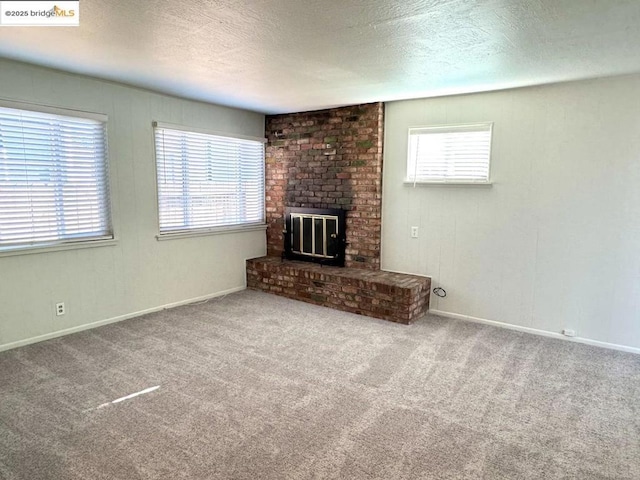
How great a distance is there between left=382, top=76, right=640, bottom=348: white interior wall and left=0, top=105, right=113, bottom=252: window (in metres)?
3.15

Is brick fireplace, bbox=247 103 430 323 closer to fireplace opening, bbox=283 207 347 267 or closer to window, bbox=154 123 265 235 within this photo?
fireplace opening, bbox=283 207 347 267

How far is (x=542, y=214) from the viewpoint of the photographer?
12.7 ft

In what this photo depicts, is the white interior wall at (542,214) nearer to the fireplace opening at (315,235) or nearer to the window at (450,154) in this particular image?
the window at (450,154)

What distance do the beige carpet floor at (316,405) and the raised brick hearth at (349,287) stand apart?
30cm

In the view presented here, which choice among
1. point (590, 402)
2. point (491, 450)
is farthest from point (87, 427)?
point (590, 402)

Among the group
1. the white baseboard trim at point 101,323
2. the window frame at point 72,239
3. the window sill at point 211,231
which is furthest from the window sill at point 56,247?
the white baseboard trim at point 101,323

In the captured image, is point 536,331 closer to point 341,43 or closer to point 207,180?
point 341,43

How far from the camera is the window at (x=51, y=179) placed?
3.36 m

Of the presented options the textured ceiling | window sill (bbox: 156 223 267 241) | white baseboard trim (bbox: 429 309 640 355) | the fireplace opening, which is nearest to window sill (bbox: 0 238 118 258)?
window sill (bbox: 156 223 267 241)

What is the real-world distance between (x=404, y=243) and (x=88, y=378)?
132 inches

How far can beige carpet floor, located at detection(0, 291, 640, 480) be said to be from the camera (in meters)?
2.08

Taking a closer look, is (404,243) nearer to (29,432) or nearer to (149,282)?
(149,282)

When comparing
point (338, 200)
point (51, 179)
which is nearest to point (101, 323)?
point (51, 179)

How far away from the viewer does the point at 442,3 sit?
2010 millimetres
